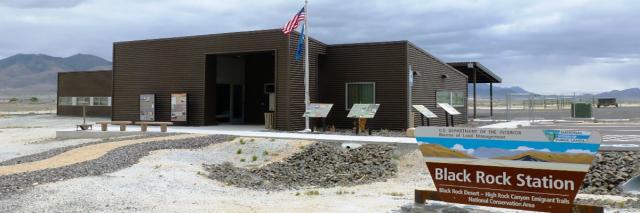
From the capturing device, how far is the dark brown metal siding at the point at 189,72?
20.6 meters

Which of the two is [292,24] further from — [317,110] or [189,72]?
[189,72]

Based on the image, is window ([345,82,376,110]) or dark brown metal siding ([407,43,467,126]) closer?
window ([345,82,376,110])

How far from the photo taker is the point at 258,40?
21297 mm

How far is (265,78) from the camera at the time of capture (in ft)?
82.4

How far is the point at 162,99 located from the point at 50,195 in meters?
15.2

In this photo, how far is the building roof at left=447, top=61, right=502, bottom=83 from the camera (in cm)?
3092

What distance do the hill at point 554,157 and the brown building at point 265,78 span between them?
14.0m

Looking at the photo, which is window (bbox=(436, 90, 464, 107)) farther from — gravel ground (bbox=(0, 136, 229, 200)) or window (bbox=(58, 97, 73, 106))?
window (bbox=(58, 97, 73, 106))

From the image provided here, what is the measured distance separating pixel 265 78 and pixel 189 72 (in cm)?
361

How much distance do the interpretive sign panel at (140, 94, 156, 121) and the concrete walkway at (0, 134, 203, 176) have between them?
6.78 meters

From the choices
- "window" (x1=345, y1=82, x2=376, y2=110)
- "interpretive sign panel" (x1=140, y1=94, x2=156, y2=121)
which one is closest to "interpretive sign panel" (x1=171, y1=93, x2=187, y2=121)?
"interpretive sign panel" (x1=140, y1=94, x2=156, y2=121)

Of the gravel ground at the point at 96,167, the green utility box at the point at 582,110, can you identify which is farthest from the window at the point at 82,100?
the green utility box at the point at 582,110

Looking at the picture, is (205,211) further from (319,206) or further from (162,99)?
(162,99)

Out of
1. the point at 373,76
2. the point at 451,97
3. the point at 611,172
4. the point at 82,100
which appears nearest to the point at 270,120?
the point at 373,76
